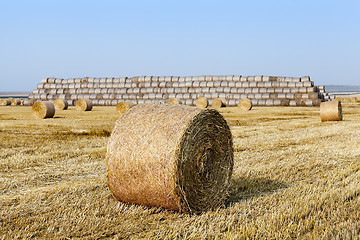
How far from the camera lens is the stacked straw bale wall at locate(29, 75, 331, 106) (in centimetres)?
3394

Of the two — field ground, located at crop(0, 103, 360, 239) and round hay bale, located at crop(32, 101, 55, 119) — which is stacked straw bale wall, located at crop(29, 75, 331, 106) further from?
field ground, located at crop(0, 103, 360, 239)

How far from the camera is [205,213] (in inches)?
188

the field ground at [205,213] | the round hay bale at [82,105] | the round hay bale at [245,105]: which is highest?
the round hay bale at [82,105]

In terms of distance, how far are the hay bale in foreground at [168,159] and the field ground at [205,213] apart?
178 mm

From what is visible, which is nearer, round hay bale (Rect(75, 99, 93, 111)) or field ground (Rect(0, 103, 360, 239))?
field ground (Rect(0, 103, 360, 239))

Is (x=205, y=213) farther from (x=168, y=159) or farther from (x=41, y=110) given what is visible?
(x=41, y=110)

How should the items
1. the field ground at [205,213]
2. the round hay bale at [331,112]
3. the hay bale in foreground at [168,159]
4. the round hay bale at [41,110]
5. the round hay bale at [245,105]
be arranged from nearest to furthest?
the field ground at [205,213] < the hay bale in foreground at [168,159] < the round hay bale at [331,112] < the round hay bale at [41,110] < the round hay bale at [245,105]

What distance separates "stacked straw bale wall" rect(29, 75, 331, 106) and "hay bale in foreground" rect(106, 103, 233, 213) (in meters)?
29.2

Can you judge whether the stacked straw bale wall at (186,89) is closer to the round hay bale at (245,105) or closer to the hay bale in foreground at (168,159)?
the round hay bale at (245,105)

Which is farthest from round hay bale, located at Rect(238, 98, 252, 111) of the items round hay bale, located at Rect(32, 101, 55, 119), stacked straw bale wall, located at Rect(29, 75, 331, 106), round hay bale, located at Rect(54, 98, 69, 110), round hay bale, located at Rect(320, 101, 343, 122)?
round hay bale, located at Rect(32, 101, 55, 119)

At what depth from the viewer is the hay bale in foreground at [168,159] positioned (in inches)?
179

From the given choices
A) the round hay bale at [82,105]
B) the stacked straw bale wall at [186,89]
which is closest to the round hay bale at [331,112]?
the round hay bale at [82,105]

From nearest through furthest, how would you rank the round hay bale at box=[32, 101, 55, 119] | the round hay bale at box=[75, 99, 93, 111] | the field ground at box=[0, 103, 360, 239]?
the field ground at box=[0, 103, 360, 239], the round hay bale at box=[32, 101, 55, 119], the round hay bale at box=[75, 99, 93, 111]

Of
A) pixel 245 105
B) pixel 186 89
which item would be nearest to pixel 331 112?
pixel 245 105
